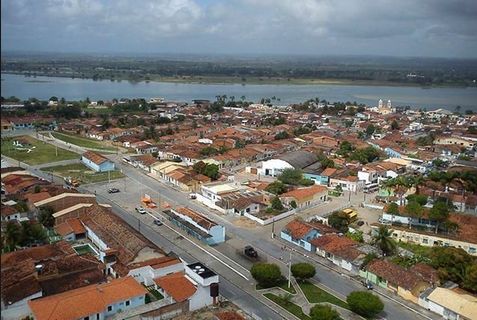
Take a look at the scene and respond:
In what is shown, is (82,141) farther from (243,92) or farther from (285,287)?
(243,92)

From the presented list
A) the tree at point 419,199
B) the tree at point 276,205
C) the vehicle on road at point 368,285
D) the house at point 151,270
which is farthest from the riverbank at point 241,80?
the house at point 151,270

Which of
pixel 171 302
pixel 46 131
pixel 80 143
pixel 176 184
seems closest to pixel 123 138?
pixel 80 143

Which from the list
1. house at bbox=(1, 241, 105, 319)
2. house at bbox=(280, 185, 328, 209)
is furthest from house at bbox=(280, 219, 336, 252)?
house at bbox=(1, 241, 105, 319)

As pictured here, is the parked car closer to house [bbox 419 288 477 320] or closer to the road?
the road

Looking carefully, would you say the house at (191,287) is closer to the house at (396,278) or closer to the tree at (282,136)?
the house at (396,278)

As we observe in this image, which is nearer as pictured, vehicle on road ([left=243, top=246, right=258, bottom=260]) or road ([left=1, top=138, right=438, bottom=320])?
road ([left=1, top=138, right=438, bottom=320])

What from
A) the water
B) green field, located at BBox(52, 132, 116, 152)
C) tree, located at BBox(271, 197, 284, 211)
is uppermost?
tree, located at BBox(271, 197, 284, 211)
